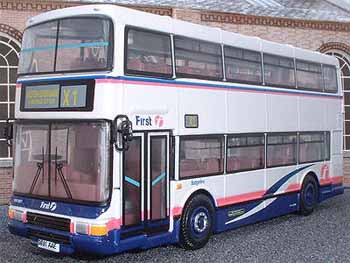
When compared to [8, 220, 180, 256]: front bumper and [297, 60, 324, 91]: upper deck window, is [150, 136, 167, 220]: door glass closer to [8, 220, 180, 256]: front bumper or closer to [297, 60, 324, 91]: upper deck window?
[8, 220, 180, 256]: front bumper

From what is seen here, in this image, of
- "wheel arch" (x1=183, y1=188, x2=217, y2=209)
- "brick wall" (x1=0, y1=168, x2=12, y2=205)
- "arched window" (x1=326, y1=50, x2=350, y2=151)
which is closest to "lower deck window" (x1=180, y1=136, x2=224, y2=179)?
"wheel arch" (x1=183, y1=188, x2=217, y2=209)

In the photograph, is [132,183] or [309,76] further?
[309,76]

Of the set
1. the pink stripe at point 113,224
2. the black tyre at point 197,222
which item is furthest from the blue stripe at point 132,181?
the black tyre at point 197,222

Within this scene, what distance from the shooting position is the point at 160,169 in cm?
830

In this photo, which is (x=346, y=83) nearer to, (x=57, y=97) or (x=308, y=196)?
(x=308, y=196)

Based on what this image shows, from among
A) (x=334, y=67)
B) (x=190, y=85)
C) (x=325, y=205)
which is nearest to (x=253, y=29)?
(x=334, y=67)

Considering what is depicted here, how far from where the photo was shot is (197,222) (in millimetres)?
8992

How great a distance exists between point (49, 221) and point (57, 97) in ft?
Answer: 6.01

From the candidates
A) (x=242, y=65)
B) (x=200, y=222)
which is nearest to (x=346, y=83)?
→ (x=242, y=65)

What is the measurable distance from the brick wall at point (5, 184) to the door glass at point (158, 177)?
6.74m

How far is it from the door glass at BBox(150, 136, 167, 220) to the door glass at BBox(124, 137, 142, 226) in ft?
0.98

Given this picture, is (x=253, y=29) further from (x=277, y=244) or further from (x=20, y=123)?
(x=20, y=123)

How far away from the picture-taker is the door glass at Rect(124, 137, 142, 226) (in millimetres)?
7676

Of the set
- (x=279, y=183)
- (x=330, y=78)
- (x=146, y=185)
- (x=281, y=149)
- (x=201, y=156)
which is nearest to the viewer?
(x=146, y=185)
